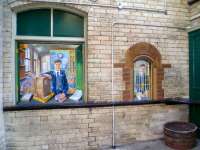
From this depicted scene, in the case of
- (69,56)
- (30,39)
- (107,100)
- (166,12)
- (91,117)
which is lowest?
(91,117)

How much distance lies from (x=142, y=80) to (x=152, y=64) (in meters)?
0.45

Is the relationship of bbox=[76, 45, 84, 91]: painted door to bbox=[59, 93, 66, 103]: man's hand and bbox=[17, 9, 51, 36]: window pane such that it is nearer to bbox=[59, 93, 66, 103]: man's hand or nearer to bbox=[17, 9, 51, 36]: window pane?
bbox=[59, 93, 66, 103]: man's hand

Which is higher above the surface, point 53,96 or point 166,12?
point 166,12

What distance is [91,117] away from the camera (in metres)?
4.64

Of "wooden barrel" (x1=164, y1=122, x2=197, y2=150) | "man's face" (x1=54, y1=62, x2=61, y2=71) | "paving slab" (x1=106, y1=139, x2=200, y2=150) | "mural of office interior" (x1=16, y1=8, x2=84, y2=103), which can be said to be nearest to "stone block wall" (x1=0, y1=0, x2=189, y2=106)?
"mural of office interior" (x1=16, y1=8, x2=84, y2=103)

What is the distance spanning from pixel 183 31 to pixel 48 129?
396cm

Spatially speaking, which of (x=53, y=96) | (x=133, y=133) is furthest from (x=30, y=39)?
(x=133, y=133)

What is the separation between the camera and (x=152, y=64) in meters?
5.06

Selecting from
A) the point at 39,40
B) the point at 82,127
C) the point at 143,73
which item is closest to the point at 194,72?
the point at 143,73

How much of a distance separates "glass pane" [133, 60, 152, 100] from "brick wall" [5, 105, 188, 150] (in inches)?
11.7

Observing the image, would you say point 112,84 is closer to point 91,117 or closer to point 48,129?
point 91,117

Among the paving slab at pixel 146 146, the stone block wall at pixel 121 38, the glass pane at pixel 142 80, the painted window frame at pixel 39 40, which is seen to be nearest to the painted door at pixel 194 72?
the stone block wall at pixel 121 38

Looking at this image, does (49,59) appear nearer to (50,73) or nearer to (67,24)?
(50,73)

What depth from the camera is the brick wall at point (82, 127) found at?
14.2ft
